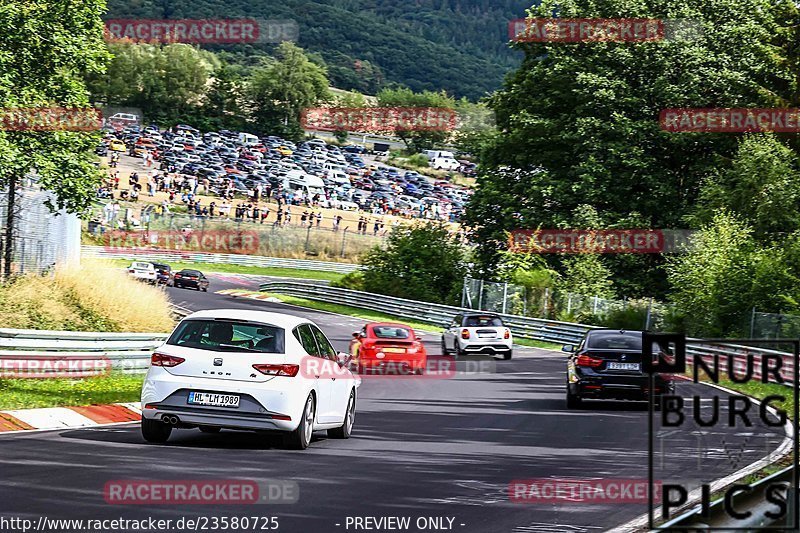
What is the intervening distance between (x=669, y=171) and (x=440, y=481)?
145 ft

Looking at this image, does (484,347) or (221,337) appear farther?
(484,347)

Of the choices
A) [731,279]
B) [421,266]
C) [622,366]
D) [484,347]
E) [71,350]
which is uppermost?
[421,266]

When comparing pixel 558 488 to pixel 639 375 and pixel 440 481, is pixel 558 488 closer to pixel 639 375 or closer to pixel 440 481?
pixel 440 481

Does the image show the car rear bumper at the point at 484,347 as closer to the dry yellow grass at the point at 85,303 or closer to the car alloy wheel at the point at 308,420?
the dry yellow grass at the point at 85,303

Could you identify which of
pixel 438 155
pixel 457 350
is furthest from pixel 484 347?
pixel 438 155

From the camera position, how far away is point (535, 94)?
→ 58094mm

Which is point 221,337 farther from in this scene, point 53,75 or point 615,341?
point 53,75

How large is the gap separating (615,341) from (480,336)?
16184 mm

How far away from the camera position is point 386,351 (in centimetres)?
3005

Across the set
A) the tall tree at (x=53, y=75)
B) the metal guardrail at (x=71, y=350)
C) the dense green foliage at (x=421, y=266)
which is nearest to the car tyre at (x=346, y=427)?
the metal guardrail at (x=71, y=350)

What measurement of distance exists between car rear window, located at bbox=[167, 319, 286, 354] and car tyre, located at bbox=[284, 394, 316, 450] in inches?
30.4

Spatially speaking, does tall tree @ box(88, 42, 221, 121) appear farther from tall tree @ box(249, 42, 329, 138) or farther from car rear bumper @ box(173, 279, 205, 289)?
car rear bumper @ box(173, 279, 205, 289)

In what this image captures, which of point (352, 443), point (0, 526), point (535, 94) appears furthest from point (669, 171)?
point (0, 526)

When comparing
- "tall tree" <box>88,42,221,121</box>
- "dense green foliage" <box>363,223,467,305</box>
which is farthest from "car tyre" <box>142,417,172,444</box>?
"tall tree" <box>88,42,221,121</box>
